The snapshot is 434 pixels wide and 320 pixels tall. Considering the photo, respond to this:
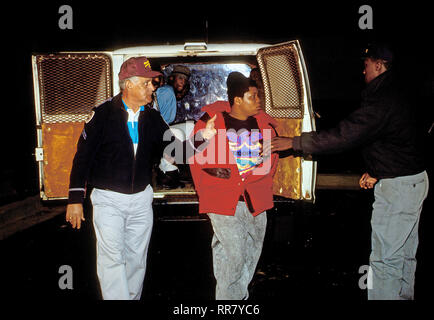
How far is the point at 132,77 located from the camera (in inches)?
130

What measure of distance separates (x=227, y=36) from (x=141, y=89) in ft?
38.3

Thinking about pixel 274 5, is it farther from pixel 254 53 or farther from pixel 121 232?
pixel 121 232

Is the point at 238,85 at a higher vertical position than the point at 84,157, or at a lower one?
higher

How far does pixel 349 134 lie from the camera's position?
3.37m

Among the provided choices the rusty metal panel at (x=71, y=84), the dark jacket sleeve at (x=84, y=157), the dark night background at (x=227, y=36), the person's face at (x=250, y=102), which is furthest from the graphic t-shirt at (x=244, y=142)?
the dark night background at (x=227, y=36)

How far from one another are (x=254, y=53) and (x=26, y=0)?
23.9 feet

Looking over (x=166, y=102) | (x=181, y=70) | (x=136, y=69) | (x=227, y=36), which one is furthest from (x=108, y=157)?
(x=227, y=36)

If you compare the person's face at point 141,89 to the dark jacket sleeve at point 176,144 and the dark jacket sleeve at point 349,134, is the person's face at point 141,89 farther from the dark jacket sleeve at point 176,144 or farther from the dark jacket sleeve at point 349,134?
the dark jacket sleeve at point 349,134

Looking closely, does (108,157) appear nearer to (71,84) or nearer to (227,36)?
(71,84)

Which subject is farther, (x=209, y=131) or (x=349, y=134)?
(x=349, y=134)

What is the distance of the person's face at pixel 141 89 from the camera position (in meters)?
3.32

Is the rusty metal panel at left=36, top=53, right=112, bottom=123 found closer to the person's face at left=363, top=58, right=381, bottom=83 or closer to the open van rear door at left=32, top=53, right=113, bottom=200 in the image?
the open van rear door at left=32, top=53, right=113, bottom=200

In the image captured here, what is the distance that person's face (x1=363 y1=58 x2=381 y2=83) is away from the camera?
3.40m

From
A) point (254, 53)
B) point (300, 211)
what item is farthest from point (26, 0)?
point (300, 211)
